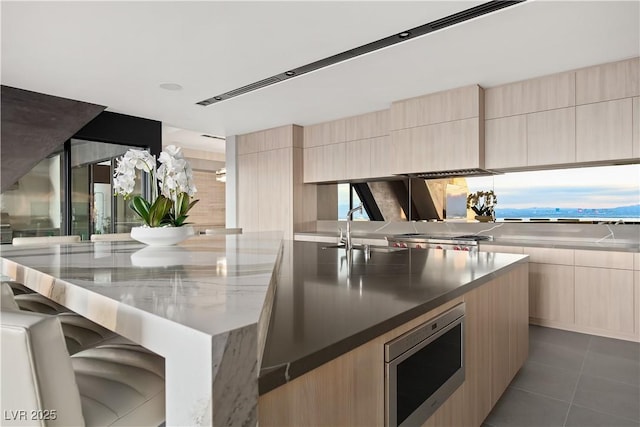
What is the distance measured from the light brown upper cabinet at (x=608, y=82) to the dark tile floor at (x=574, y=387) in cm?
221

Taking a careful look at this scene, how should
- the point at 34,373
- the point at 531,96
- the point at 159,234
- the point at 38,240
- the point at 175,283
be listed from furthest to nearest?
the point at 531,96 → the point at 38,240 → the point at 159,234 → the point at 175,283 → the point at 34,373

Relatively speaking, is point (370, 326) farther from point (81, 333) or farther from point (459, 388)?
point (81, 333)

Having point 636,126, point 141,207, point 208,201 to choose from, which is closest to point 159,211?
point 141,207

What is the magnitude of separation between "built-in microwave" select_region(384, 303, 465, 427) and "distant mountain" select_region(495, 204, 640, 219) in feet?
10.8

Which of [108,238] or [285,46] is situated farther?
[108,238]

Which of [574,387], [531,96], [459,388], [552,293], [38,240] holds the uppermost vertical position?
[531,96]

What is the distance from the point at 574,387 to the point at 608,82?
273 centimetres

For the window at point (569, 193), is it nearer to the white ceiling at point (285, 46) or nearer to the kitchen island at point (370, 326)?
the white ceiling at point (285, 46)

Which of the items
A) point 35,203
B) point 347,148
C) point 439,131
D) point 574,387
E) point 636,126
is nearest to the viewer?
point 574,387

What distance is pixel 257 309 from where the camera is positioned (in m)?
0.73

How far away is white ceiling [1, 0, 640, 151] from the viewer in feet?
8.32

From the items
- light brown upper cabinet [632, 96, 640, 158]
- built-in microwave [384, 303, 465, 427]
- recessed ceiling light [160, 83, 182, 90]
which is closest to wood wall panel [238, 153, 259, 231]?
recessed ceiling light [160, 83, 182, 90]

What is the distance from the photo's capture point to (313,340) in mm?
793

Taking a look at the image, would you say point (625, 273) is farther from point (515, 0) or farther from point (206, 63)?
point (206, 63)
